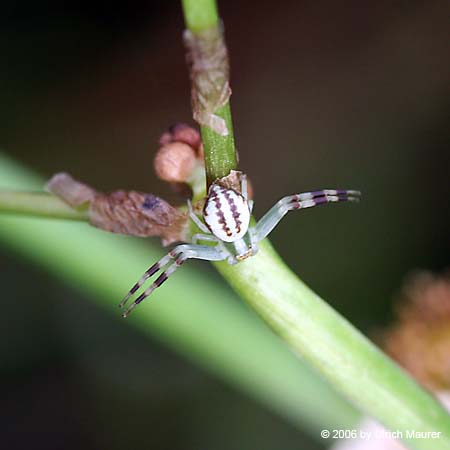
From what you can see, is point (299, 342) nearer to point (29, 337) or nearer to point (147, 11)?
point (29, 337)

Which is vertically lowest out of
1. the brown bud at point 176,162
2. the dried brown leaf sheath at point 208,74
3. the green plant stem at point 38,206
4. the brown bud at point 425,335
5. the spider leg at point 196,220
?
the green plant stem at point 38,206

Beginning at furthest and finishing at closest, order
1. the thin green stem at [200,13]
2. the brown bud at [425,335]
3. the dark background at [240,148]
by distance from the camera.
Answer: the dark background at [240,148]
the brown bud at [425,335]
the thin green stem at [200,13]

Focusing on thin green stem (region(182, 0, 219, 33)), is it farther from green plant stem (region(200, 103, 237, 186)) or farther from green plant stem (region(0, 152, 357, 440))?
green plant stem (region(0, 152, 357, 440))

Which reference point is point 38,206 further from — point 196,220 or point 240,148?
point 240,148

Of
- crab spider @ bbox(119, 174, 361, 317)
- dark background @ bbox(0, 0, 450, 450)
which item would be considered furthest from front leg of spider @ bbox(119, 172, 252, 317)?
dark background @ bbox(0, 0, 450, 450)

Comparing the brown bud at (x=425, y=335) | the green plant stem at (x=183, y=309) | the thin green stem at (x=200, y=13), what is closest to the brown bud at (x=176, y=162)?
the thin green stem at (x=200, y=13)
